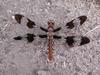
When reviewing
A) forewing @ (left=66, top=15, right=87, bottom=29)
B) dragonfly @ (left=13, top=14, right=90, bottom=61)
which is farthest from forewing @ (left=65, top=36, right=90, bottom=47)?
forewing @ (left=66, top=15, right=87, bottom=29)

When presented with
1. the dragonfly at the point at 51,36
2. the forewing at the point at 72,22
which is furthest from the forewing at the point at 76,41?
the forewing at the point at 72,22

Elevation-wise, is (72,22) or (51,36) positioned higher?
(72,22)

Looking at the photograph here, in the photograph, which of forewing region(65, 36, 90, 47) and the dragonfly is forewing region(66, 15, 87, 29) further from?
forewing region(65, 36, 90, 47)

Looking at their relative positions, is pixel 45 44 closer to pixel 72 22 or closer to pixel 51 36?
pixel 51 36

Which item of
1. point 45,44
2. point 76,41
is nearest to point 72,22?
point 76,41

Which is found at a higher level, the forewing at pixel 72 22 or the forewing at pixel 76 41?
the forewing at pixel 72 22

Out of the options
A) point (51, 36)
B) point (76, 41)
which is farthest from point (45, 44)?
point (76, 41)

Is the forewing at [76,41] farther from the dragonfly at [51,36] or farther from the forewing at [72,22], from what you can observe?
the forewing at [72,22]

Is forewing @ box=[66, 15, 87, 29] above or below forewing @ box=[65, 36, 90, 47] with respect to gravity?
above

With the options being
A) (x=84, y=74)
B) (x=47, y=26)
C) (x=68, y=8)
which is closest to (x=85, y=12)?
(x=68, y=8)
